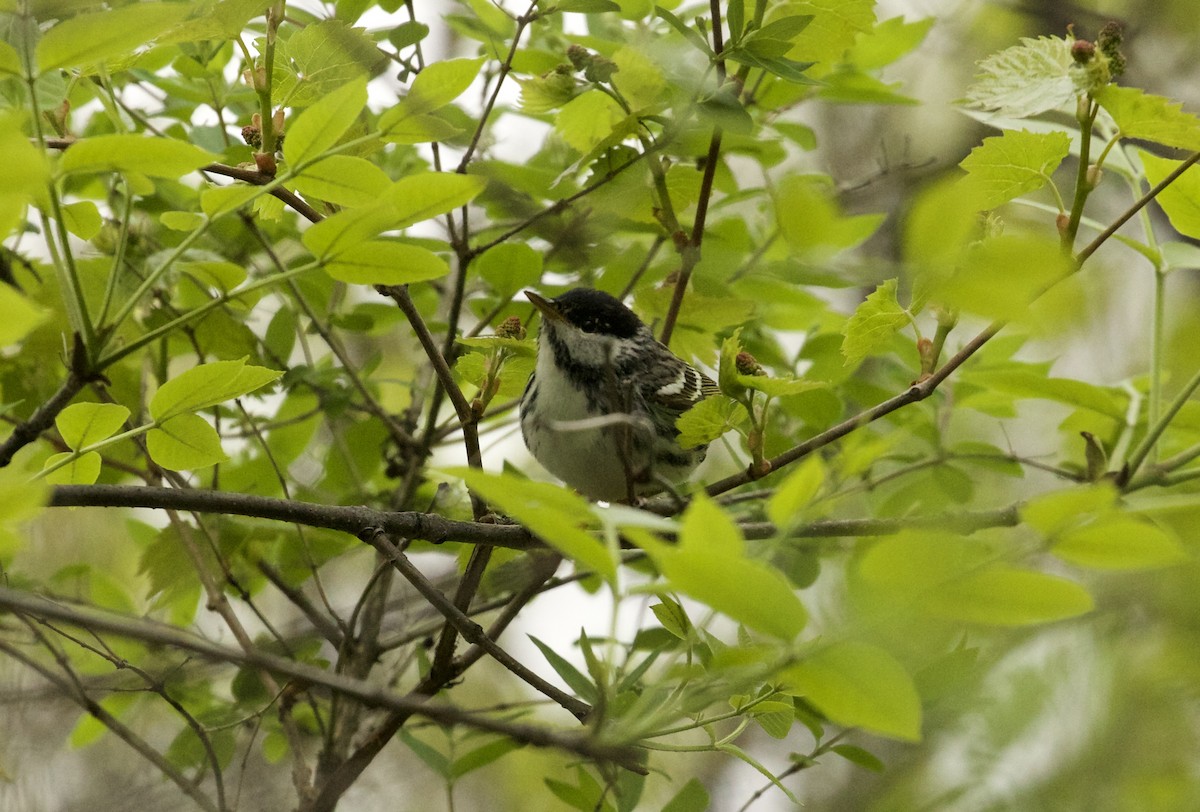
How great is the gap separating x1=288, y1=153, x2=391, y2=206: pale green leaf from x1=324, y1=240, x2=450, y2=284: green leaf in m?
0.07

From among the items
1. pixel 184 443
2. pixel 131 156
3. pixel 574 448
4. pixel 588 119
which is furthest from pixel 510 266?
pixel 131 156

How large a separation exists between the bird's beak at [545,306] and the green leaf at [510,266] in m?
0.03

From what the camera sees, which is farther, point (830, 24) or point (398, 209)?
point (830, 24)

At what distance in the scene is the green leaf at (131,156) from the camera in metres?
0.88

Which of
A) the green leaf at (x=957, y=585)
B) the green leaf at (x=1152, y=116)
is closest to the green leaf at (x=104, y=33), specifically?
the green leaf at (x=957, y=585)

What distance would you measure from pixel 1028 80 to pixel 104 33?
3.07 ft

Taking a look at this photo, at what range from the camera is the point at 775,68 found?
144 cm

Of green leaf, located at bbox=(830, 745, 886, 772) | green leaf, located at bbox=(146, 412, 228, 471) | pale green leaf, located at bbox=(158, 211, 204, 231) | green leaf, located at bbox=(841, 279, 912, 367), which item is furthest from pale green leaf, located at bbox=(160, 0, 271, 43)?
green leaf, located at bbox=(830, 745, 886, 772)

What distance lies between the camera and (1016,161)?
1.33 metres

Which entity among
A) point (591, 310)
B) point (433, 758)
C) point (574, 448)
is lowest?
point (433, 758)

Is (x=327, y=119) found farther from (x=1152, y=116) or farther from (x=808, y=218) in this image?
(x=1152, y=116)

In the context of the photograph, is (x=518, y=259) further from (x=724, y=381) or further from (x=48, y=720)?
(x=48, y=720)

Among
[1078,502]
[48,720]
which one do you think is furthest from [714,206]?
[48,720]

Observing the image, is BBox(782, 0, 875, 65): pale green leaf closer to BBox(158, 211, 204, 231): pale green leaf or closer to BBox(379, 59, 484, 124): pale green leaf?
BBox(379, 59, 484, 124): pale green leaf
